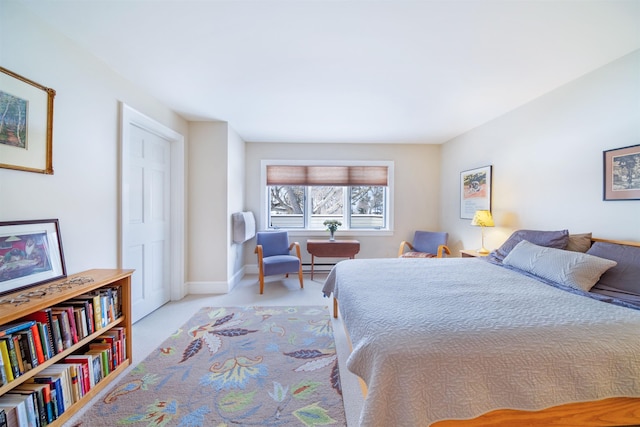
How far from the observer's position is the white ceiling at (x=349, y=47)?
1460mm

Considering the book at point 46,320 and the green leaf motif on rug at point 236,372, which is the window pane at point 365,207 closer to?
the green leaf motif on rug at point 236,372

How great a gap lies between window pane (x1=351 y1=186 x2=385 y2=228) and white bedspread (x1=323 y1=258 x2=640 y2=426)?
3.36 m

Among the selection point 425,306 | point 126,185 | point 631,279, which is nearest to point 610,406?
point 425,306

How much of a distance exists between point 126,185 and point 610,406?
3.33 meters

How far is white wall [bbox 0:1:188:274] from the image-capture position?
1.43m

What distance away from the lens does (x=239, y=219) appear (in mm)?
3646

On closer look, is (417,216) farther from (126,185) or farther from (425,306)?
(126,185)

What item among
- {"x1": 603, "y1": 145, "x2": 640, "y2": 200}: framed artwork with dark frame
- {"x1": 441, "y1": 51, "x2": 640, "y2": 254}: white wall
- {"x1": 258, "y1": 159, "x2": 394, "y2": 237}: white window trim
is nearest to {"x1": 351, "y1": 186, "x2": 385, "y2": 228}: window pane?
{"x1": 258, "y1": 159, "x2": 394, "y2": 237}: white window trim

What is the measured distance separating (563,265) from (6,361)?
3118 millimetres

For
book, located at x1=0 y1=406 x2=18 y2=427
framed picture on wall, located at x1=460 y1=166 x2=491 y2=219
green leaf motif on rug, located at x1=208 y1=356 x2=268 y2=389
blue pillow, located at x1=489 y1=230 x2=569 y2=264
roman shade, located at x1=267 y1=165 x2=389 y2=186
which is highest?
roman shade, located at x1=267 y1=165 x2=389 y2=186

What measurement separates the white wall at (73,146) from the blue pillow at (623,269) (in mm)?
3518

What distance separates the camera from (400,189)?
4504mm

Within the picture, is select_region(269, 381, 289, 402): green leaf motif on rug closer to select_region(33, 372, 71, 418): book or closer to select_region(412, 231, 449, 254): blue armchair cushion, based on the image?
select_region(33, 372, 71, 418): book

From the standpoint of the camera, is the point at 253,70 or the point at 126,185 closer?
the point at 253,70
